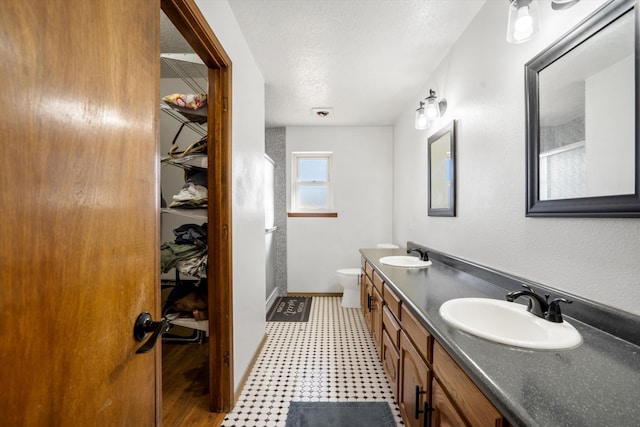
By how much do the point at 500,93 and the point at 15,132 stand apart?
6.08 ft

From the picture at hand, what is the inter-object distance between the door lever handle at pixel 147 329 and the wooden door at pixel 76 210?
0.02 m

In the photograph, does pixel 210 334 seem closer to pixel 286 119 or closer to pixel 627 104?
pixel 627 104

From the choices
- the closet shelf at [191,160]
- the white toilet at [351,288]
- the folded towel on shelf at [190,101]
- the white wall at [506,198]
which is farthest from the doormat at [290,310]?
the folded towel on shelf at [190,101]

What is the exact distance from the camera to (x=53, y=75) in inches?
20.0

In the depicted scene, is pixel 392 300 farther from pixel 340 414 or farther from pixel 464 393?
pixel 464 393

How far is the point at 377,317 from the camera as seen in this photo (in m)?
2.06

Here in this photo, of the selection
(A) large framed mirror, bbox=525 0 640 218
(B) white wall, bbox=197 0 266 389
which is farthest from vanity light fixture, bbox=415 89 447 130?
(B) white wall, bbox=197 0 266 389

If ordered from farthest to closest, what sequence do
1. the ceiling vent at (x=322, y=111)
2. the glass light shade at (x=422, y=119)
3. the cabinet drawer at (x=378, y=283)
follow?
the ceiling vent at (x=322, y=111)
the glass light shade at (x=422, y=119)
the cabinet drawer at (x=378, y=283)

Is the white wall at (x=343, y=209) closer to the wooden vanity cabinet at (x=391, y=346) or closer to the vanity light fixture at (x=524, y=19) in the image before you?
the wooden vanity cabinet at (x=391, y=346)

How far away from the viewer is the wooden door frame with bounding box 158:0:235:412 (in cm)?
157

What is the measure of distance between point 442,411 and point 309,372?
1246 mm

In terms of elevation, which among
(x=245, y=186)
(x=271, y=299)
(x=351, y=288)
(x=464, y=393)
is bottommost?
(x=271, y=299)

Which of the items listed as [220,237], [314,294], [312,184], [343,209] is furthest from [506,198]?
[314,294]

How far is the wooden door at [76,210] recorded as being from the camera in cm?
45
